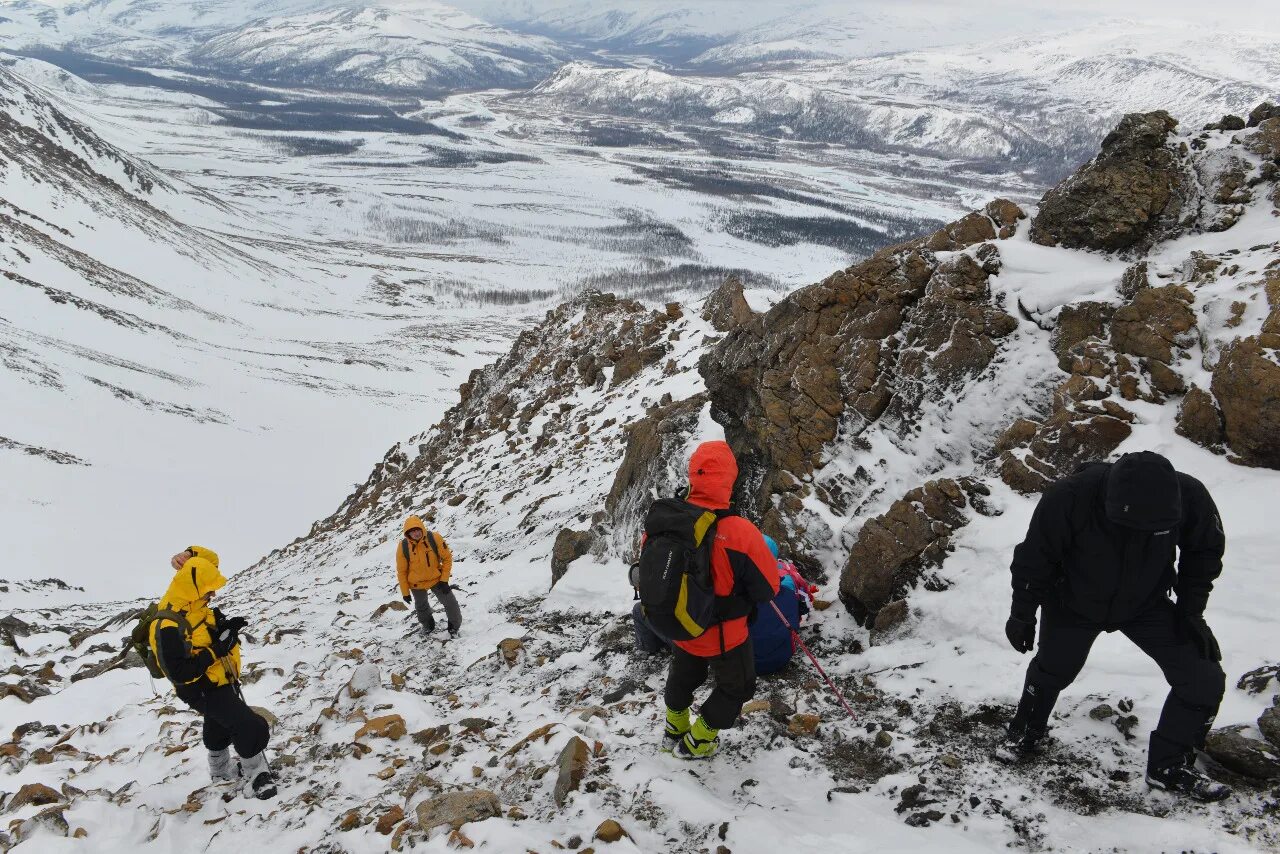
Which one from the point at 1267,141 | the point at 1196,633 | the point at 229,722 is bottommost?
the point at 229,722

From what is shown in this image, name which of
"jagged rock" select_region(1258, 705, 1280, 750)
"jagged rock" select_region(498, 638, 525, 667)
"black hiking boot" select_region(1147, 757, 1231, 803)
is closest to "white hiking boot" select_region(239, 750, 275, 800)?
"jagged rock" select_region(498, 638, 525, 667)

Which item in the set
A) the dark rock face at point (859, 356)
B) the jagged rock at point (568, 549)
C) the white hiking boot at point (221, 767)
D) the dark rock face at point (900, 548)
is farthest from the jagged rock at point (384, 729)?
the dark rock face at point (900, 548)

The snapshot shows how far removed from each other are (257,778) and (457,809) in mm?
2119

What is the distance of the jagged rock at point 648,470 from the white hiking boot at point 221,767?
16.4 feet

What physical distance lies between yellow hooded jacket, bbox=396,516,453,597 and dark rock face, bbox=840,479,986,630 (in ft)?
16.7

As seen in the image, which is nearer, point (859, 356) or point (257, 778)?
point (257, 778)

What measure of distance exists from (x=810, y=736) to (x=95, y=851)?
531 centimetres

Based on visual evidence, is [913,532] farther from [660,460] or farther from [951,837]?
[660,460]

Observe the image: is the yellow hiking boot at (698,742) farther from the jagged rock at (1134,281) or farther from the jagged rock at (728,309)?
the jagged rock at (728,309)

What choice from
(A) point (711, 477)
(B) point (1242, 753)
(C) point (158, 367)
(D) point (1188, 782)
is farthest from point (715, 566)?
(C) point (158, 367)

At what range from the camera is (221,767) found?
229 inches

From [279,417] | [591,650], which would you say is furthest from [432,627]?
[279,417]

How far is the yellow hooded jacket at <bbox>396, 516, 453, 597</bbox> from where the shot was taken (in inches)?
351

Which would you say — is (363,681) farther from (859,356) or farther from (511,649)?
(859,356)
